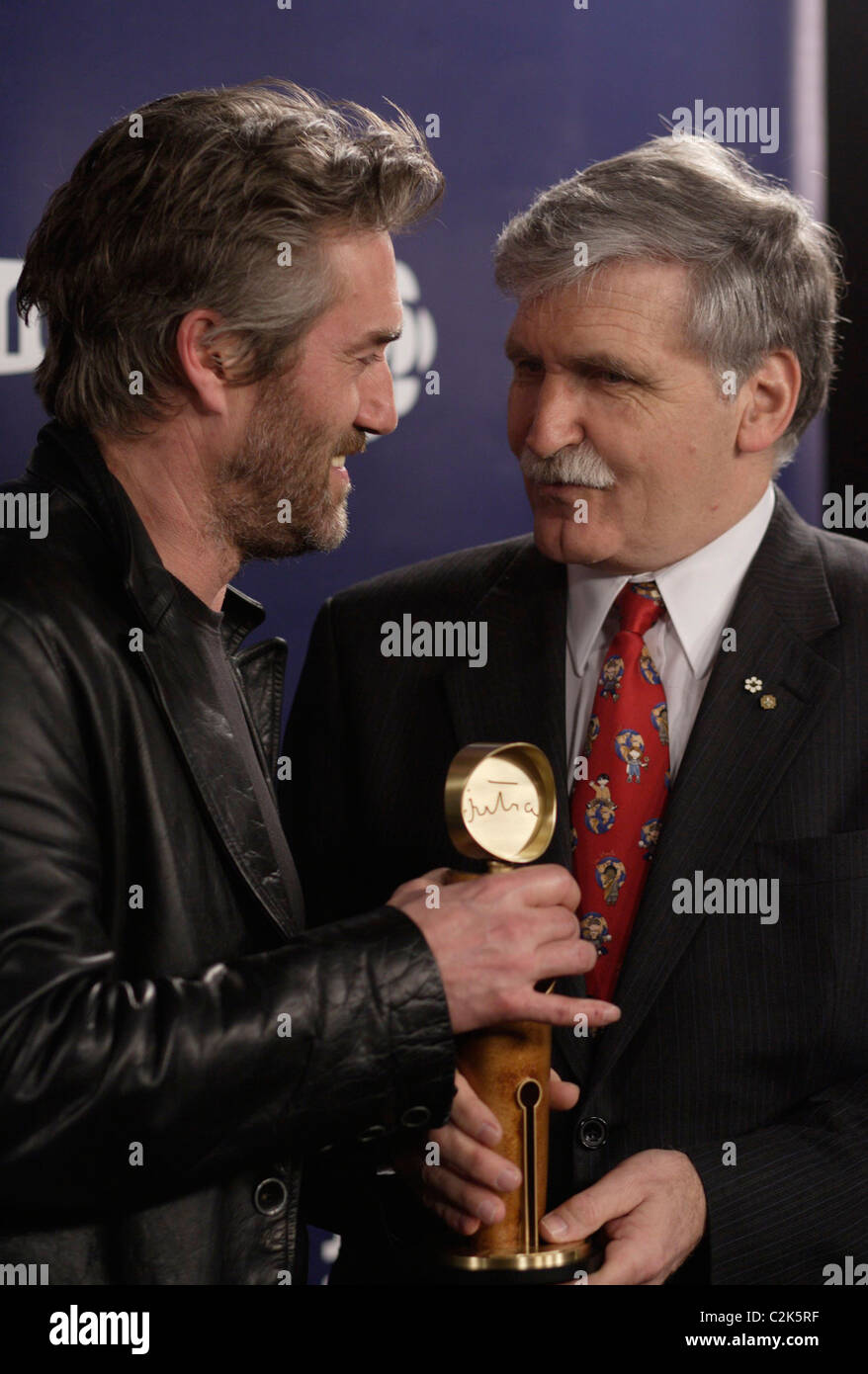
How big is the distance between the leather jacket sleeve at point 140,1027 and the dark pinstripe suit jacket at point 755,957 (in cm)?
48

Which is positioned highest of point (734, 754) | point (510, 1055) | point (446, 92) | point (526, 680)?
point (446, 92)

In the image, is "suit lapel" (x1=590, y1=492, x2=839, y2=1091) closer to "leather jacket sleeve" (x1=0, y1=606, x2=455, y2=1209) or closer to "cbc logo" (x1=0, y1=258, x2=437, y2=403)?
"leather jacket sleeve" (x1=0, y1=606, x2=455, y2=1209)

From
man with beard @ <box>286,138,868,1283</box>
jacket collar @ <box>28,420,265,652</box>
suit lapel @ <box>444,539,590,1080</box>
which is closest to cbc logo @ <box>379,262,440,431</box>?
man with beard @ <box>286,138,868,1283</box>

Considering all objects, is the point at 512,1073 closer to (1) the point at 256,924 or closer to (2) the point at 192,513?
(1) the point at 256,924

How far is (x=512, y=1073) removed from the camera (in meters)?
1.53

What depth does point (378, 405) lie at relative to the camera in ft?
6.10

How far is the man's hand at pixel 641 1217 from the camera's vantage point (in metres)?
1.64

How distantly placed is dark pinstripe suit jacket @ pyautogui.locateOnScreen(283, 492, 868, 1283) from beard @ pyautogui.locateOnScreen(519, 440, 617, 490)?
0.24m

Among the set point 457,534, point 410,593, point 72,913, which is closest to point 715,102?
point 457,534

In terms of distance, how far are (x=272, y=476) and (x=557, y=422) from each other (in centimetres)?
48

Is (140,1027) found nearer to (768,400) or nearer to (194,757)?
(194,757)

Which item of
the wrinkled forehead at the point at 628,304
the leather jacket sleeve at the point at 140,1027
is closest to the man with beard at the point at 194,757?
the leather jacket sleeve at the point at 140,1027

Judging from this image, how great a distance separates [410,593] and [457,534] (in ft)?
1.99
